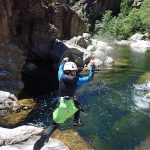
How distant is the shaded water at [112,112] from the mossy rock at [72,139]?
42 centimetres

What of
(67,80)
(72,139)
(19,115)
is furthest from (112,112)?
(67,80)

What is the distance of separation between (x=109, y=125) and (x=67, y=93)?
666cm

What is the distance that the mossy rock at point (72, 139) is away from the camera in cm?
1420

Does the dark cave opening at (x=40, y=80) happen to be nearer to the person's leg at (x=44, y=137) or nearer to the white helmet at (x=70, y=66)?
the person's leg at (x=44, y=137)

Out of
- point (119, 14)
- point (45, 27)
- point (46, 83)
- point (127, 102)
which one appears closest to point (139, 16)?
point (119, 14)

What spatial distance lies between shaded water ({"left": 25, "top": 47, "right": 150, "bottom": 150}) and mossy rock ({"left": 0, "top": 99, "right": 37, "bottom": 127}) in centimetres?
59

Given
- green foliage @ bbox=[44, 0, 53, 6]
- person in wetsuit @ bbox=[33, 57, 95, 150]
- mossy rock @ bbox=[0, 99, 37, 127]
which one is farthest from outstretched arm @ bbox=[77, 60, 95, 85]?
green foliage @ bbox=[44, 0, 53, 6]

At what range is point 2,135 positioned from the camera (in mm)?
12469

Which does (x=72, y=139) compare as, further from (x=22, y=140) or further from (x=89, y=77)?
(x=89, y=77)

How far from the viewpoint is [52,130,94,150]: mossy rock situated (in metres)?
14.2

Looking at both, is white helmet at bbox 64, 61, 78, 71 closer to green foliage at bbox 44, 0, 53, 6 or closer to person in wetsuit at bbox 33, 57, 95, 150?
person in wetsuit at bbox 33, 57, 95, 150

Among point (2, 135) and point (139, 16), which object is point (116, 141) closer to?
point (2, 135)

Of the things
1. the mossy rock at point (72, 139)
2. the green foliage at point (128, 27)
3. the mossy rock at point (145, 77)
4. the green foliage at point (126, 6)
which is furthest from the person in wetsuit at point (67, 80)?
the green foliage at point (126, 6)

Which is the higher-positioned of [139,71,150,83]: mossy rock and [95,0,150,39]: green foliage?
[139,71,150,83]: mossy rock
